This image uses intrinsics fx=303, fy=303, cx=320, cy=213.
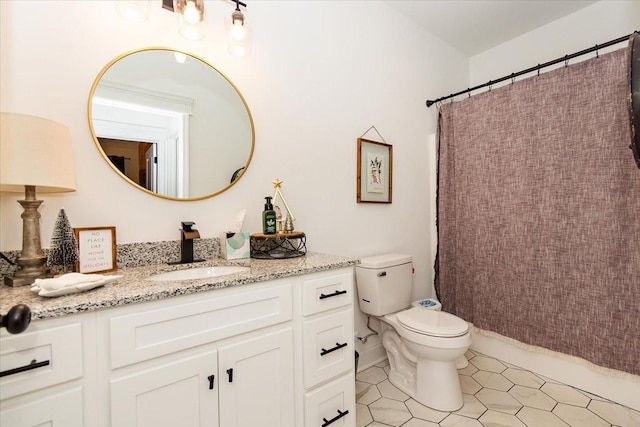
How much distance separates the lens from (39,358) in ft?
2.44

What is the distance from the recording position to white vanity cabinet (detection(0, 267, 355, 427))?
29.8 inches

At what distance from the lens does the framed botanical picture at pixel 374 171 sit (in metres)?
2.11

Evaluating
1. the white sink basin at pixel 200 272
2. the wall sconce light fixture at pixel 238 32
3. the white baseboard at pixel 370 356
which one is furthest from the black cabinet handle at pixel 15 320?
the white baseboard at pixel 370 356

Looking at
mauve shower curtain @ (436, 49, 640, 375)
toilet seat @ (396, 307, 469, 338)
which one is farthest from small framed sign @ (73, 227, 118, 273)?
mauve shower curtain @ (436, 49, 640, 375)

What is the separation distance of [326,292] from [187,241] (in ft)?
2.16

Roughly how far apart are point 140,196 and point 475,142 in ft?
7.48

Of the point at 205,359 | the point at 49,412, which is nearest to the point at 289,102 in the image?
the point at 205,359

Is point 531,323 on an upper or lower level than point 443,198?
lower

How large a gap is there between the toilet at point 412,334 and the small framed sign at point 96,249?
135cm

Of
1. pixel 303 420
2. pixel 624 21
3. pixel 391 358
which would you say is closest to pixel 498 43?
pixel 624 21

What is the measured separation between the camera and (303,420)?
4.01 feet

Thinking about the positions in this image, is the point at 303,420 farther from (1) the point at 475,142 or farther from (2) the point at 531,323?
(1) the point at 475,142

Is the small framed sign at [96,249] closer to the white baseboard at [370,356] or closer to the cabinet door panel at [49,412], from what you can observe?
Result: the cabinet door panel at [49,412]

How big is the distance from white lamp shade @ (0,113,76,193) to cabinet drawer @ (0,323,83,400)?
1.54ft
